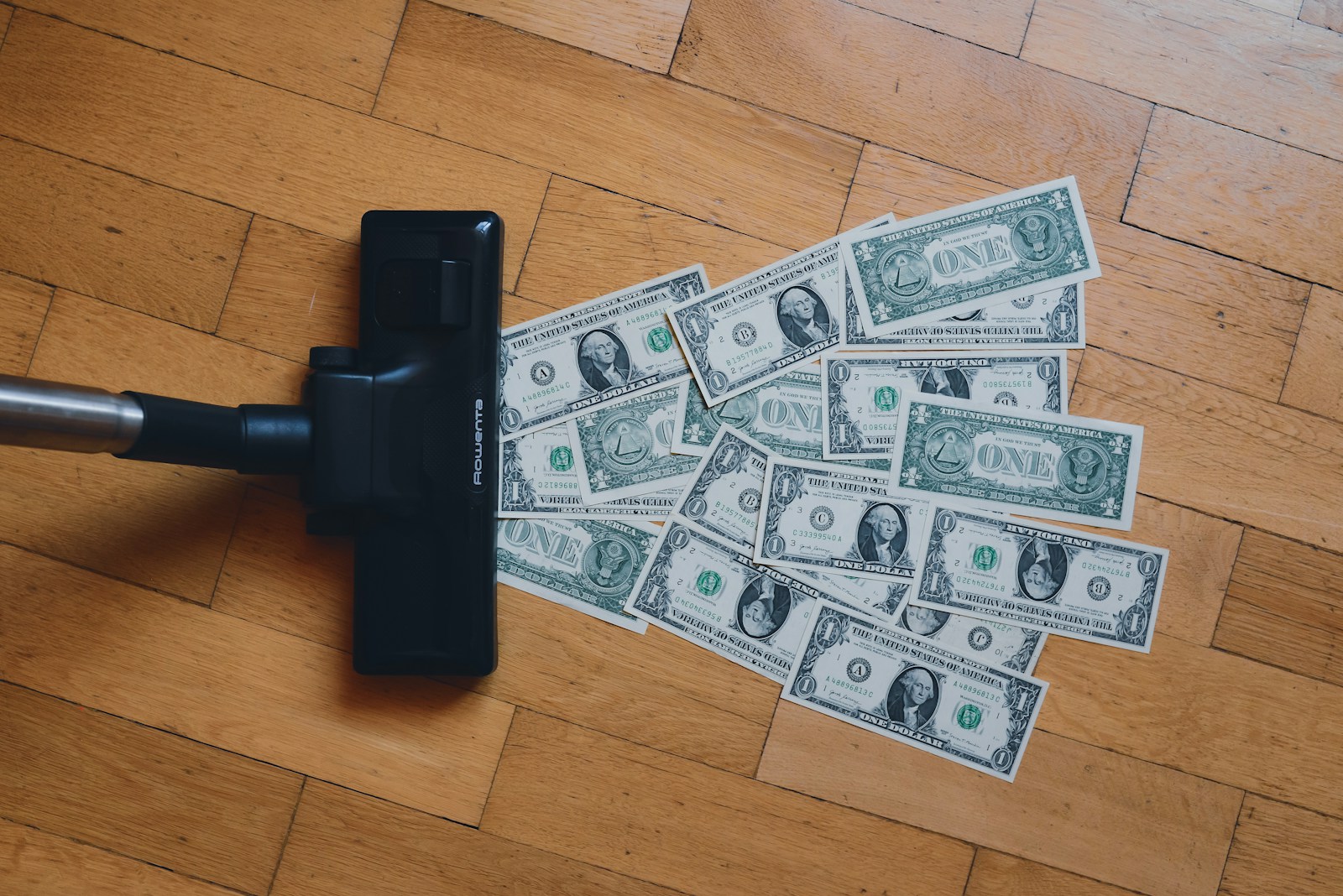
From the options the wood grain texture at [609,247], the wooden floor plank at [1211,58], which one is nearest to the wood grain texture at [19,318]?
the wood grain texture at [609,247]

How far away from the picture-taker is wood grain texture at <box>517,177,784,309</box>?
1138 millimetres

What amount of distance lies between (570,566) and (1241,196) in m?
0.97

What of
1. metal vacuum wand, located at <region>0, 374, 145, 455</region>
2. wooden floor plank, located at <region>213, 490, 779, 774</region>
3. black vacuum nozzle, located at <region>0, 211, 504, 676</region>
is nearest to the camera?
metal vacuum wand, located at <region>0, 374, 145, 455</region>

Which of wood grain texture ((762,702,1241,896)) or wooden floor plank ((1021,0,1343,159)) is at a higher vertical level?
wooden floor plank ((1021,0,1343,159))

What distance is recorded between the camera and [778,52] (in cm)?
115

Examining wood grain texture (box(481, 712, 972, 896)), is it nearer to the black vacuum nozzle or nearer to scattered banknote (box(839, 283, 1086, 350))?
the black vacuum nozzle

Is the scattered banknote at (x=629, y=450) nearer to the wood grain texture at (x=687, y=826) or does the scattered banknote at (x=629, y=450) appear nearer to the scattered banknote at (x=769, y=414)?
the scattered banknote at (x=769, y=414)

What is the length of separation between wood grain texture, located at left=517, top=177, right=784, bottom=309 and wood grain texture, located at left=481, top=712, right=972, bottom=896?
21.3 inches

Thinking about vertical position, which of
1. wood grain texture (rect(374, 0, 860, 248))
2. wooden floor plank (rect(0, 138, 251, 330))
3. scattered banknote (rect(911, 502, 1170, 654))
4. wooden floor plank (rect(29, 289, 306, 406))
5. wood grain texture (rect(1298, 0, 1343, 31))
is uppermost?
wood grain texture (rect(1298, 0, 1343, 31))

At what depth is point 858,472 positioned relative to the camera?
114cm

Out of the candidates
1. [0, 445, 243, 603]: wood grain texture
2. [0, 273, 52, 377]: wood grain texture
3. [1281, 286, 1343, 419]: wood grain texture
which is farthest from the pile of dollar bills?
[0, 273, 52, 377]: wood grain texture

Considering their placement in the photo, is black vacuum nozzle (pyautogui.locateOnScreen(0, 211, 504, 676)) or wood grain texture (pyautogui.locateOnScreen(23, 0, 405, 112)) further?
wood grain texture (pyautogui.locateOnScreen(23, 0, 405, 112))

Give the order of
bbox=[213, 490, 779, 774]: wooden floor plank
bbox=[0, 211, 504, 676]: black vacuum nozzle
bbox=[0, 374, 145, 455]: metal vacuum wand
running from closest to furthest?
bbox=[0, 374, 145, 455]: metal vacuum wand, bbox=[0, 211, 504, 676]: black vacuum nozzle, bbox=[213, 490, 779, 774]: wooden floor plank

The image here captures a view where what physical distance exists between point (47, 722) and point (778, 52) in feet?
3.99
